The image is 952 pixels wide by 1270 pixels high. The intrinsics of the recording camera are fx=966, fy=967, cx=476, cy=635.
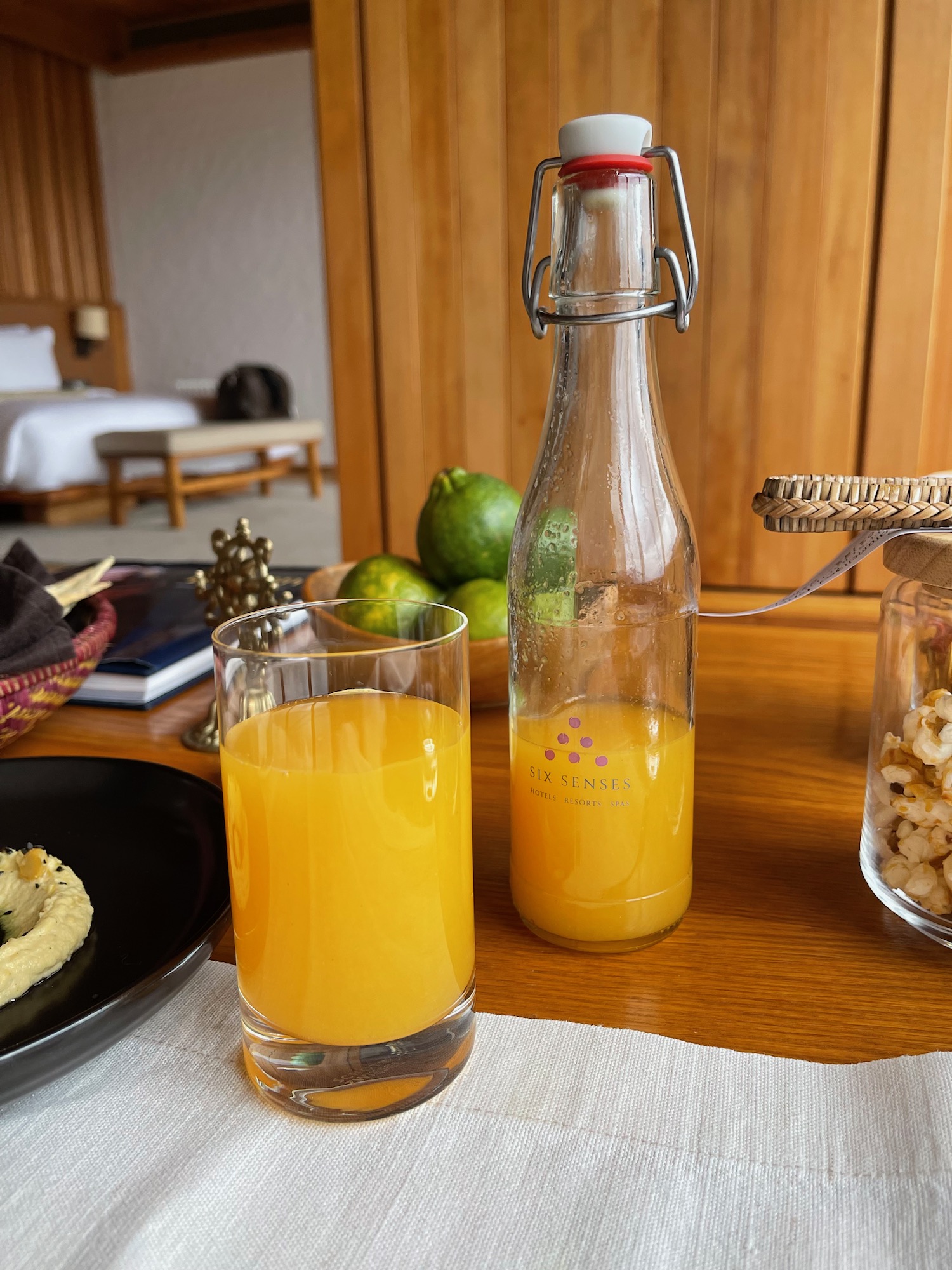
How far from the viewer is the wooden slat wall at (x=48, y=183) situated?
6.92 m

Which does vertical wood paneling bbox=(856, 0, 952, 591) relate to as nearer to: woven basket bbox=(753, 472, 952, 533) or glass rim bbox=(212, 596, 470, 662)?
woven basket bbox=(753, 472, 952, 533)

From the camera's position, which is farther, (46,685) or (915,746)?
(46,685)

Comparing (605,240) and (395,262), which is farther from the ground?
(395,262)

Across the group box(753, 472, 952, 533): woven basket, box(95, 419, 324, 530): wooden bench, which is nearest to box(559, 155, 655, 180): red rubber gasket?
box(753, 472, 952, 533): woven basket

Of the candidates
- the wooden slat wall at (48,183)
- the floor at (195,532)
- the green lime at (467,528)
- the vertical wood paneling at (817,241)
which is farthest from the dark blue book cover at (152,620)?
the wooden slat wall at (48,183)

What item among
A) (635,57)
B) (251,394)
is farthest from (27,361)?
(635,57)

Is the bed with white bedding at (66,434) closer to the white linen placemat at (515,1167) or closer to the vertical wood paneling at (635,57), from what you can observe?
the vertical wood paneling at (635,57)

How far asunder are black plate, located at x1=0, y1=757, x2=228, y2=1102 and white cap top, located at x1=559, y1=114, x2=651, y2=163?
37 centimetres

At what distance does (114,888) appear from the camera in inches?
19.8

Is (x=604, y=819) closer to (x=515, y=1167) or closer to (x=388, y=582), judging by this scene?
(x=515, y=1167)

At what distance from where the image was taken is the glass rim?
365mm

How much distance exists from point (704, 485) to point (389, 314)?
60cm

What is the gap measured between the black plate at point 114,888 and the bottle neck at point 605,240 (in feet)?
1.07

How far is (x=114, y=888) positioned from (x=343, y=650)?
197 mm
